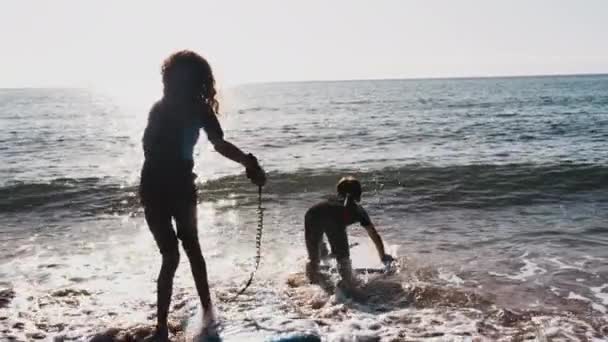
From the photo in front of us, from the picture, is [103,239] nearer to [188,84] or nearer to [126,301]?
[126,301]

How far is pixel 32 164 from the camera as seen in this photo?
20844 millimetres

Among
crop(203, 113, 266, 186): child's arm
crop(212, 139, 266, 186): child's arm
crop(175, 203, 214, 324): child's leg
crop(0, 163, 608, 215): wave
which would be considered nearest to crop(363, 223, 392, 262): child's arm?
crop(175, 203, 214, 324): child's leg

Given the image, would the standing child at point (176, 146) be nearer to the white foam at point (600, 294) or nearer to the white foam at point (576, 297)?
the white foam at point (576, 297)

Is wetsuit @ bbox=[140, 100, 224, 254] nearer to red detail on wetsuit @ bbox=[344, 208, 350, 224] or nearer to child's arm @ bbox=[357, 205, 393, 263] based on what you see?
red detail on wetsuit @ bbox=[344, 208, 350, 224]

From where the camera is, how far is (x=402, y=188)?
14594 millimetres

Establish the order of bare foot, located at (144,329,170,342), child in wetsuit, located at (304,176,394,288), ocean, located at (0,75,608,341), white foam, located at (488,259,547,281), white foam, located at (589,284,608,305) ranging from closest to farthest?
1. bare foot, located at (144,329,170,342)
2. ocean, located at (0,75,608,341)
3. white foam, located at (589,284,608,305)
4. child in wetsuit, located at (304,176,394,288)
5. white foam, located at (488,259,547,281)

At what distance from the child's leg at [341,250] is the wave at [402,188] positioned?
5489 millimetres

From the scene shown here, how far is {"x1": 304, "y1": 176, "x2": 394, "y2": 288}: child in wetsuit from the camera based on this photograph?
6.92 meters

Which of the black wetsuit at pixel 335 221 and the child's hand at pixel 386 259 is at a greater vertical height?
the black wetsuit at pixel 335 221

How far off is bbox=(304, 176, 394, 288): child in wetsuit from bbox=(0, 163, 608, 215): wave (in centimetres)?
546

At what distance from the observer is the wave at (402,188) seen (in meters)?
13.0

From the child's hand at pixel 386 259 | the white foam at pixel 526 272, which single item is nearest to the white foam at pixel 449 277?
the white foam at pixel 526 272

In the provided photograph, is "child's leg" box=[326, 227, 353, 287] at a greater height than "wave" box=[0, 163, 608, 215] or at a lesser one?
greater

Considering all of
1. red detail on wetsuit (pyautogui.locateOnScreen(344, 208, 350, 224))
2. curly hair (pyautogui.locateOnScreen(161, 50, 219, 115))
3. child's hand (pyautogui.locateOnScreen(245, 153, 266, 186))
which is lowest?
red detail on wetsuit (pyautogui.locateOnScreen(344, 208, 350, 224))
